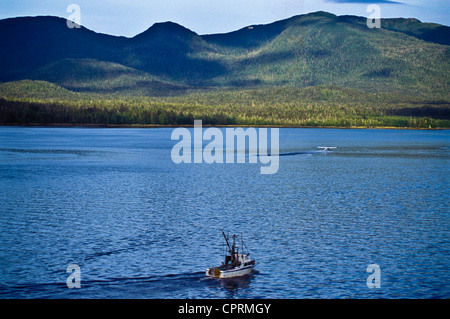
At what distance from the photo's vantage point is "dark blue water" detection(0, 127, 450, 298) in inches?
1431

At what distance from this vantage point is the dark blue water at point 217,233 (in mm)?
36344

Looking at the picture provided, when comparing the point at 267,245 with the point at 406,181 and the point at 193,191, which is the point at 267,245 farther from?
the point at 406,181

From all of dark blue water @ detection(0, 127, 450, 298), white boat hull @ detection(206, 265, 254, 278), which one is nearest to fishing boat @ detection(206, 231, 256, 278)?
white boat hull @ detection(206, 265, 254, 278)

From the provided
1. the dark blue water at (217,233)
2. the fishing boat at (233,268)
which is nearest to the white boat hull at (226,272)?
the fishing boat at (233,268)

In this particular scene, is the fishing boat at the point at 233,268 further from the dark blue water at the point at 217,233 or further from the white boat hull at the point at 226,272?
the dark blue water at the point at 217,233

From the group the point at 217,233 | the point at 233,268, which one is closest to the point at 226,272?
the point at 233,268

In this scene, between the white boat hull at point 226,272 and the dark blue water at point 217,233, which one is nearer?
the dark blue water at point 217,233

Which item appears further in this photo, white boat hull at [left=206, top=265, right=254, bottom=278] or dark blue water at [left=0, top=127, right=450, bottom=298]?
white boat hull at [left=206, top=265, right=254, bottom=278]

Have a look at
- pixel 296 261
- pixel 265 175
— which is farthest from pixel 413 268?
pixel 265 175

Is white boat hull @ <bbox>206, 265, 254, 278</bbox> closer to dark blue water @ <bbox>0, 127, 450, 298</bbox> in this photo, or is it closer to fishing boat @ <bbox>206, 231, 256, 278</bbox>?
fishing boat @ <bbox>206, 231, 256, 278</bbox>

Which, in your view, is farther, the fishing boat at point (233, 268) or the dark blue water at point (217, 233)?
the fishing boat at point (233, 268)

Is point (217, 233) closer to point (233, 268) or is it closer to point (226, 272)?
point (233, 268)
